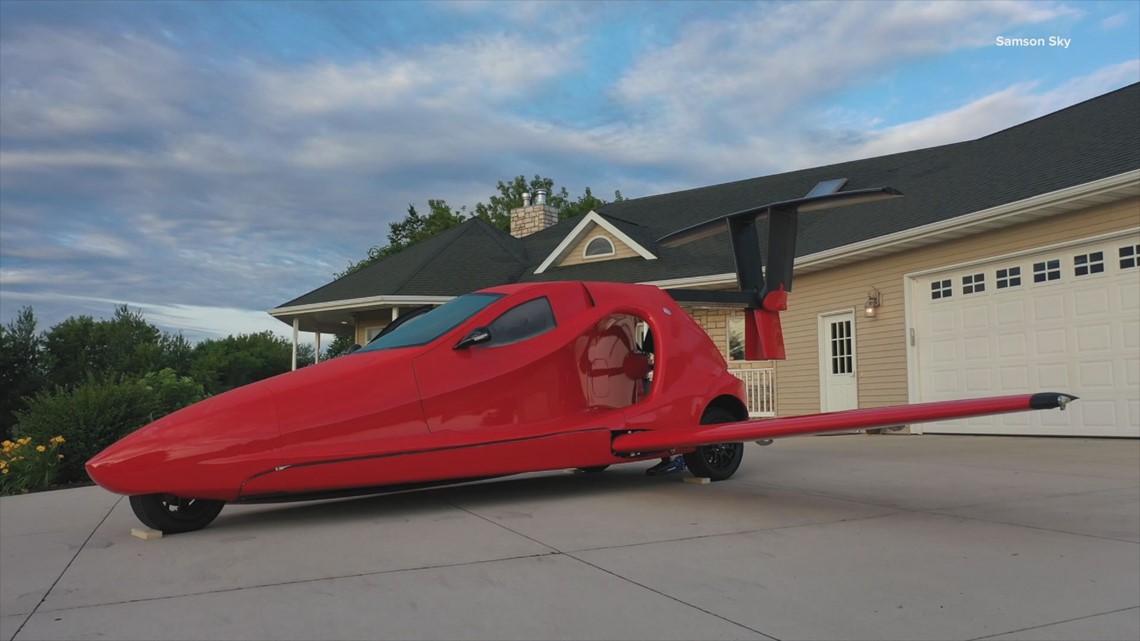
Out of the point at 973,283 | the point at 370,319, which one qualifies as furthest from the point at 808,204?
the point at 370,319

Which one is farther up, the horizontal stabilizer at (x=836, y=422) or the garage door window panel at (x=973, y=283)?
the garage door window panel at (x=973, y=283)

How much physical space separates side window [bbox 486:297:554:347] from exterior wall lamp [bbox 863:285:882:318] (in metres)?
9.00

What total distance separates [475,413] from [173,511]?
6.36 feet

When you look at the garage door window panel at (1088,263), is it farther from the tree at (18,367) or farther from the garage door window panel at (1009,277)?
the tree at (18,367)

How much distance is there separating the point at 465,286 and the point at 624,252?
13.1 feet

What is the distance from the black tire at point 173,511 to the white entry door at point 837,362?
11470 millimetres

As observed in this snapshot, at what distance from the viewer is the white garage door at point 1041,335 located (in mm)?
9508

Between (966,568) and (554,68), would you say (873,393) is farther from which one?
(966,568)

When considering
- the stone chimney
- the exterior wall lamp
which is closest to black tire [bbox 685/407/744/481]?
the exterior wall lamp

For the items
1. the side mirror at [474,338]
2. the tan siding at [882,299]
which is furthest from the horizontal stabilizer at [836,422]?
the tan siding at [882,299]

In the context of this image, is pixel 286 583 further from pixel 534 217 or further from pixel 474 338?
pixel 534 217

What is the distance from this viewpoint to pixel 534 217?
2638 centimetres

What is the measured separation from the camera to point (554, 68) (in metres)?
16.4

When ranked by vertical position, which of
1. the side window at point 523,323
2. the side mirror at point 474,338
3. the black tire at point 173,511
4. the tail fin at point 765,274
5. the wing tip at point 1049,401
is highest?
the tail fin at point 765,274
